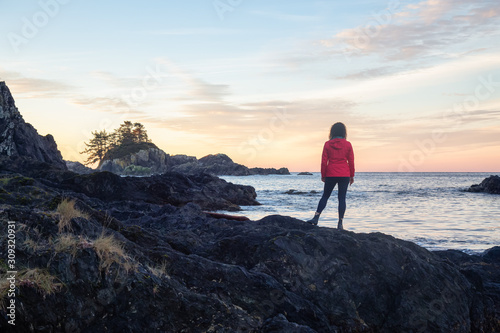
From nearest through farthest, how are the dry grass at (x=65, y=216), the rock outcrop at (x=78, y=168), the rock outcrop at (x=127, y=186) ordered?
the dry grass at (x=65, y=216) < the rock outcrop at (x=127, y=186) < the rock outcrop at (x=78, y=168)

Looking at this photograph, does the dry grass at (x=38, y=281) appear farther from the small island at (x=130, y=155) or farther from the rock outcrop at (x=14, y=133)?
the small island at (x=130, y=155)

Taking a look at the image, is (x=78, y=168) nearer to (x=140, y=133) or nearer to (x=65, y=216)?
(x=140, y=133)

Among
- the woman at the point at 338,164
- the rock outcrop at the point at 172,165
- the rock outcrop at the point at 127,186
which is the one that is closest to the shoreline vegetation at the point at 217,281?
the woman at the point at 338,164

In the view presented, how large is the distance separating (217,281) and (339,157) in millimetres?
6186

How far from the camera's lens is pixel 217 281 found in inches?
172

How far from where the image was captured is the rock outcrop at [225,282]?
11.6 feet

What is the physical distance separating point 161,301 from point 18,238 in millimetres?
A: 1623

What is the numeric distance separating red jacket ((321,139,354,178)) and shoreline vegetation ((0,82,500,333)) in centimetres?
337

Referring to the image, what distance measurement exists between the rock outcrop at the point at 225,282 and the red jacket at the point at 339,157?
3.30m

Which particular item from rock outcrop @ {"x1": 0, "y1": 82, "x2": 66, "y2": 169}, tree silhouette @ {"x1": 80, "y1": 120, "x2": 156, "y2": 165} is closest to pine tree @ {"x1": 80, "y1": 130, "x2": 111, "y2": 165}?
tree silhouette @ {"x1": 80, "y1": 120, "x2": 156, "y2": 165}

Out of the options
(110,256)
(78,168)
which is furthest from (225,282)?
(78,168)

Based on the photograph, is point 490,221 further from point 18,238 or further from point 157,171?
point 157,171

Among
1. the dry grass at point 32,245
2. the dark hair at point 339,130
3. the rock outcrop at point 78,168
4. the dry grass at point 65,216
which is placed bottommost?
the rock outcrop at point 78,168

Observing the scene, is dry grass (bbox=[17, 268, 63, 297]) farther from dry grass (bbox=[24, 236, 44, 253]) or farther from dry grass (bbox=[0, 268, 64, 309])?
dry grass (bbox=[24, 236, 44, 253])
